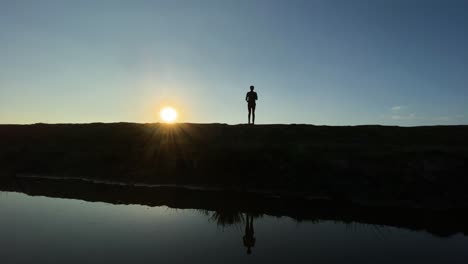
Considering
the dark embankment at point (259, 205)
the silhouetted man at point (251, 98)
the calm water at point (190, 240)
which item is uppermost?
the silhouetted man at point (251, 98)

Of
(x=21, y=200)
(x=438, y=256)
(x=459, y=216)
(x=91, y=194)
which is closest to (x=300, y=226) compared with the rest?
(x=438, y=256)

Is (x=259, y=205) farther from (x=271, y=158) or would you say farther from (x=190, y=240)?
(x=190, y=240)

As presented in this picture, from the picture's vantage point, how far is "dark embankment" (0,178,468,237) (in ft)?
56.9

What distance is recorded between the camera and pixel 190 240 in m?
13.5

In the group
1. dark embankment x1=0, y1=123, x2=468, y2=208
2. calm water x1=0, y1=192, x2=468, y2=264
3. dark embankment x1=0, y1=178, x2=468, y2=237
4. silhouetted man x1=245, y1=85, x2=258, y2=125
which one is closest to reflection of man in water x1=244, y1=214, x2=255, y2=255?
calm water x1=0, y1=192, x2=468, y2=264

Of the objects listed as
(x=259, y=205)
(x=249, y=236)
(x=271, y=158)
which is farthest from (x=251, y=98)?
(x=249, y=236)

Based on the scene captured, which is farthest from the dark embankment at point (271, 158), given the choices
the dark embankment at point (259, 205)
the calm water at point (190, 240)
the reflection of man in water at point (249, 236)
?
the reflection of man in water at point (249, 236)

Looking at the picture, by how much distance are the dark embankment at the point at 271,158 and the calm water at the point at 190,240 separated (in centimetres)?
605

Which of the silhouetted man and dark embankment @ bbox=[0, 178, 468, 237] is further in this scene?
the silhouetted man

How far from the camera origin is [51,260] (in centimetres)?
1103

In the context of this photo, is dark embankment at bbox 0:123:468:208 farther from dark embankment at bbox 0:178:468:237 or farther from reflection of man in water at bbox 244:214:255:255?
reflection of man in water at bbox 244:214:255:255

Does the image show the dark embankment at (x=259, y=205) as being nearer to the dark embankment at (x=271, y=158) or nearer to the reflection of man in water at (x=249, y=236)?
the reflection of man in water at (x=249, y=236)

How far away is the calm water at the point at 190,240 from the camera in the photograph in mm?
11773

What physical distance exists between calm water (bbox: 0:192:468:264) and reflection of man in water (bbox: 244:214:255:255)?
136 mm
